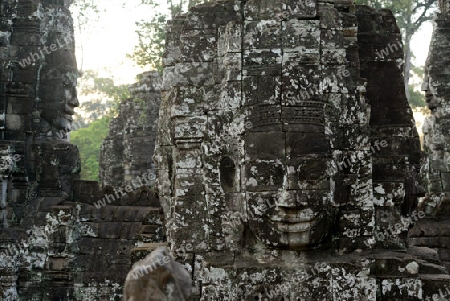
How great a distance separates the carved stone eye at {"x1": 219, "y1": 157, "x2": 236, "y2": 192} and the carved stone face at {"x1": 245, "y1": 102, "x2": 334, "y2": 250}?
0.93ft

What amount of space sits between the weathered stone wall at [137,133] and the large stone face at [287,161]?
1093 cm

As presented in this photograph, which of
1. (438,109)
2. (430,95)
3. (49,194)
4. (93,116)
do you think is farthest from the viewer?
(93,116)

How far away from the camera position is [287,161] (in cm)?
548

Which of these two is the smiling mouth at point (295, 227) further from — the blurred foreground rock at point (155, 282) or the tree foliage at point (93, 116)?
the tree foliage at point (93, 116)

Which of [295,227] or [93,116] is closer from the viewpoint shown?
[295,227]

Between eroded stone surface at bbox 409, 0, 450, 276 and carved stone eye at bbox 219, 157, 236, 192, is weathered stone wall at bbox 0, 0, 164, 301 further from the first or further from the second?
eroded stone surface at bbox 409, 0, 450, 276

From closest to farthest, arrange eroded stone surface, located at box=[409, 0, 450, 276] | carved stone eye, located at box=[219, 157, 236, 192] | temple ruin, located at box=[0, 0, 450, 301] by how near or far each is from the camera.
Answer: temple ruin, located at box=[0, 0, 450, 301]
carved stone eye, located at box=[219, 157, 236, 192]
eroded stone surface, located at box=[409, 0, 450, 276]

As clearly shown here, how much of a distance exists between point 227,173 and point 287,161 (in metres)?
0.64

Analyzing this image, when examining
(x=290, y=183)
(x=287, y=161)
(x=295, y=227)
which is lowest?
(x=295, y=227)

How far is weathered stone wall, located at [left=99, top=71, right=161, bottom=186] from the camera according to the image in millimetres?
17250

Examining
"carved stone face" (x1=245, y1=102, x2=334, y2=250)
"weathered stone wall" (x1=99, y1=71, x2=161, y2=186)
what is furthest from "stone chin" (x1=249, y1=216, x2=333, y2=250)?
"weathered stone wall" (x1=99, y1=71, x2=161, y2=186)

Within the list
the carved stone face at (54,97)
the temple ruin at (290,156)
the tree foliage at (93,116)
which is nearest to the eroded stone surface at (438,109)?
the temple ruin at (290,156)

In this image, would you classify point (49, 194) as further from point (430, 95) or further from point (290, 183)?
point (430, 95)

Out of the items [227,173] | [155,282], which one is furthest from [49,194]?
[155,282]
